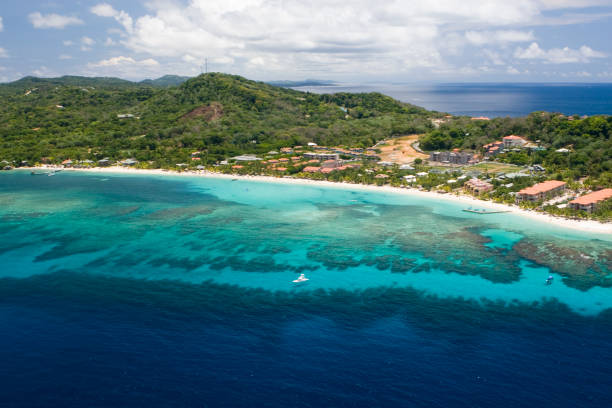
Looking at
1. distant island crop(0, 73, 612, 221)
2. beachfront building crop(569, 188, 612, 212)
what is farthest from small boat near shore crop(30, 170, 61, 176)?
beachfront building crop(569, 188, 612, 212)

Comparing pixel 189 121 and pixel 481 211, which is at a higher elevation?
pixel 189 121

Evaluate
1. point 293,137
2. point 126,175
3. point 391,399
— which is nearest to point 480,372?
point 391,399

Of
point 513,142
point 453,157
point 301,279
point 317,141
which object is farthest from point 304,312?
point 317,141

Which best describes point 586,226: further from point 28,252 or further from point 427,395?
point 28,252

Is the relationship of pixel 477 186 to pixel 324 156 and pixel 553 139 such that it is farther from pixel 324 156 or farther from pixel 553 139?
pixel 324 156

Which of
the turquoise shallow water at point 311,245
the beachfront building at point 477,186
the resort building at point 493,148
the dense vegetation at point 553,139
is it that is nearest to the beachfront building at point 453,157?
the resort building at point 493,148

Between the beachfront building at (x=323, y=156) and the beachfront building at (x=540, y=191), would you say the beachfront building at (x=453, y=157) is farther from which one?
the beachfront building at (x=540, y=191)
